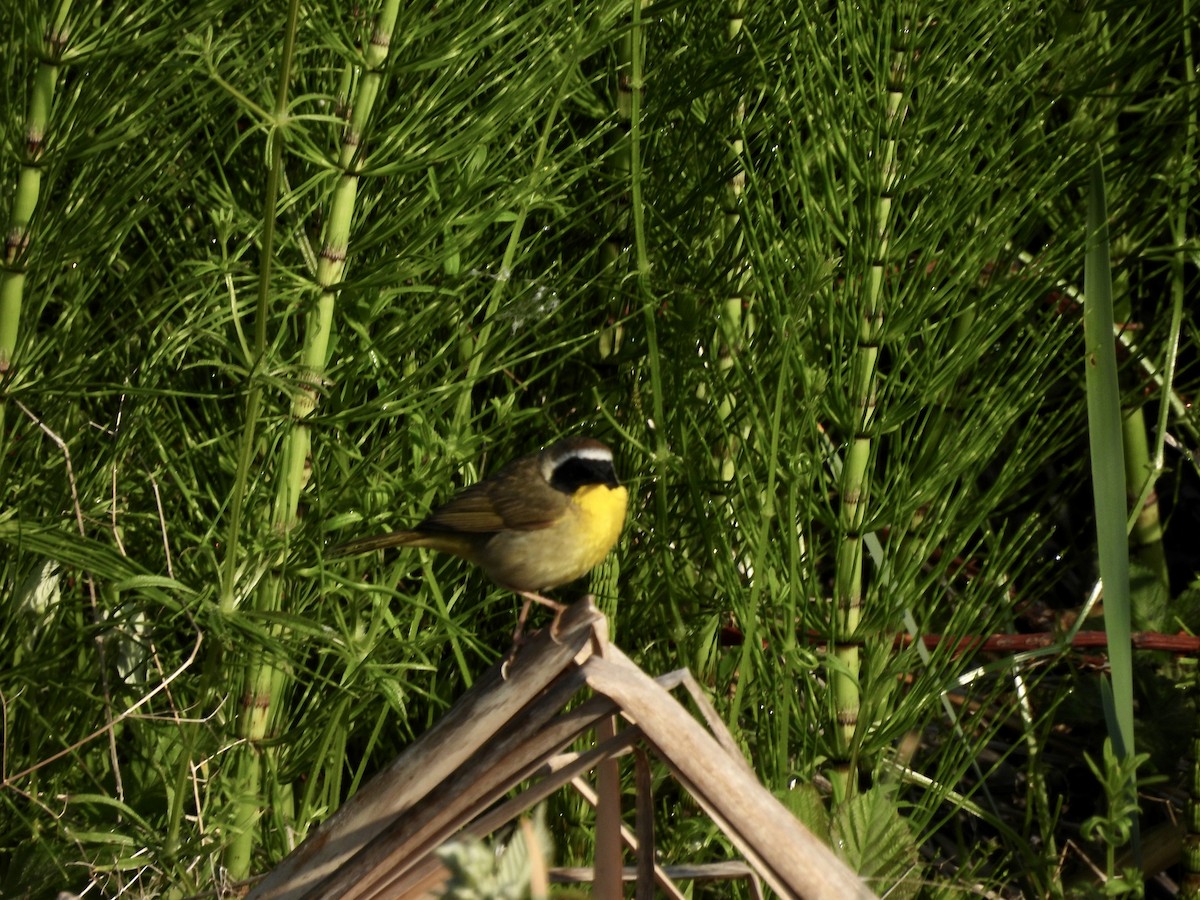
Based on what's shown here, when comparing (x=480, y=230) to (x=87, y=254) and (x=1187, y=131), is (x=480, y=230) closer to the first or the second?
(x=87, y=254)

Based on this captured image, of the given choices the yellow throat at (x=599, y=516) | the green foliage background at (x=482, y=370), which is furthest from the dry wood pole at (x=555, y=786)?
the yellow throat at (x=599, y=516)

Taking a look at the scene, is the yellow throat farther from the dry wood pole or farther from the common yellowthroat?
the dry wood pole

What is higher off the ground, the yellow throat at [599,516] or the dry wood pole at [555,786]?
the dry wood pole at [555,786]

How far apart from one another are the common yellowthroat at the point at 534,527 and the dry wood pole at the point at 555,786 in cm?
51

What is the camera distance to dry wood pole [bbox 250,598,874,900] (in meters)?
1.71

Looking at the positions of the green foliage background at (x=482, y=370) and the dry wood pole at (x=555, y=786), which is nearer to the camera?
the dry wood pole at (x=555, y=786)

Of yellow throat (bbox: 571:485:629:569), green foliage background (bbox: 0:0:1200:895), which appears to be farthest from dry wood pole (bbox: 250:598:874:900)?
yellow throat (bbox: 571:485:629:569)

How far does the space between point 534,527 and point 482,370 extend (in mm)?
470

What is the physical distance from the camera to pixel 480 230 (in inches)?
110

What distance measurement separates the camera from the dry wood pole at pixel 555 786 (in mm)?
1713

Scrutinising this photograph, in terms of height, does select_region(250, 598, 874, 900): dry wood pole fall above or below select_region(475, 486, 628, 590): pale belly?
above

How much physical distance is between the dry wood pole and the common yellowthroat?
51 cm

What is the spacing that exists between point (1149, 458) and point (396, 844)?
8.96 ft

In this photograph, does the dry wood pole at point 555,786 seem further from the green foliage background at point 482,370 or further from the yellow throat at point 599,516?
the yellow throat at point 599,516
